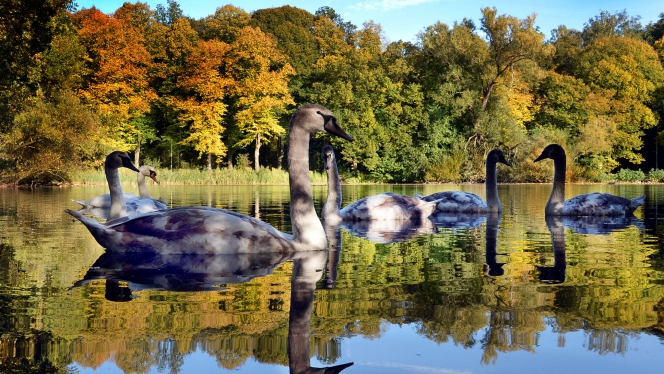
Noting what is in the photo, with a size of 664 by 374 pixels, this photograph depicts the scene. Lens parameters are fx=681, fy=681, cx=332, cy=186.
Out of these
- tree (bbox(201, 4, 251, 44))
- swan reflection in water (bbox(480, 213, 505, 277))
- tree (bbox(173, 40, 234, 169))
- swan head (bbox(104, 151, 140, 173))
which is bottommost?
swan reflection in water (bbox(480, 213, 505, 277))

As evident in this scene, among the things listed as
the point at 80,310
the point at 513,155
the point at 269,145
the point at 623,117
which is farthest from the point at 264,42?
the point at 80,310

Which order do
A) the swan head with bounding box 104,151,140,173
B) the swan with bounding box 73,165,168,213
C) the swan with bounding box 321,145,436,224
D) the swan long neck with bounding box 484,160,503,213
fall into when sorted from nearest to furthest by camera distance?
the swan head with bounding box 104,151,140,173
the swan with bounding box 321,145,436,224
the swan with bounding box 73,165,168,213
the swan long neck with bounding box 484,160,503,213

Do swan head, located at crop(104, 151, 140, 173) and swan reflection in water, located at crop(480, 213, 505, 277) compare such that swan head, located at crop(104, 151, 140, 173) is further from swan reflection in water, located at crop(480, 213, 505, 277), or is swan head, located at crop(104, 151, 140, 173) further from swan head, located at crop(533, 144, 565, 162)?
swan head, located at crop(533, 144, 565, 162)

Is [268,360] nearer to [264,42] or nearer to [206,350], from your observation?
[206,350]

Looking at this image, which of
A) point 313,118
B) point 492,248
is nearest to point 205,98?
point 492,248

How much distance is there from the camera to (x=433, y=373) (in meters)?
2.63

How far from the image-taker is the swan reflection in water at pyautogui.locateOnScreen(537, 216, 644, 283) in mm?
5332

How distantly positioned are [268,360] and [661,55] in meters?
67.7

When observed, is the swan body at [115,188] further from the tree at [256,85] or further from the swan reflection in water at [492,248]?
the tree at [256,85]

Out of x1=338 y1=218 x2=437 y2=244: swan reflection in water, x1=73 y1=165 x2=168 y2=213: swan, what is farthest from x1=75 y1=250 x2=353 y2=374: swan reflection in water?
x1=73 y1=165 x2=168 y2=213: swan

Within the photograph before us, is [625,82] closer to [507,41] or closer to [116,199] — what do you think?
[507,41]

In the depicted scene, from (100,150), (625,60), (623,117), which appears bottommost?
(100,150)

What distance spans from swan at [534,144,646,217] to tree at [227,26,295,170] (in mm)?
40389

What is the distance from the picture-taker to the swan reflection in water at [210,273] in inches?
149
